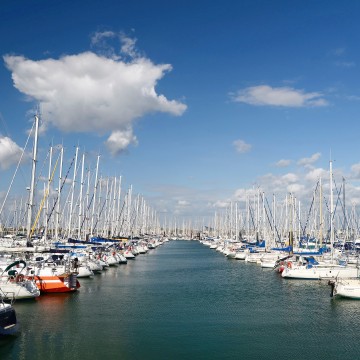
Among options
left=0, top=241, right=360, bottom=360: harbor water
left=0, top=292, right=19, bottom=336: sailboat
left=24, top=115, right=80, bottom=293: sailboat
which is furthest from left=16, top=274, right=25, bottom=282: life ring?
left=0, top=292, right=19, bottom=336: sailboat

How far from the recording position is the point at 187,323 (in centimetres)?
3378

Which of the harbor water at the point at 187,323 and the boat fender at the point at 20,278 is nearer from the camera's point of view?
the harbor water at the point at 187,323

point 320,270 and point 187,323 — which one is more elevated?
point 320,270

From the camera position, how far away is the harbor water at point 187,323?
2638 cm

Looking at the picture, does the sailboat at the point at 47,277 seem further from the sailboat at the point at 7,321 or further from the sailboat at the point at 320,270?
the sailboat at the point at 320,270

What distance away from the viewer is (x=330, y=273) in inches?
2267

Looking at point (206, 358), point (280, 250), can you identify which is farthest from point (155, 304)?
point (280, 250)

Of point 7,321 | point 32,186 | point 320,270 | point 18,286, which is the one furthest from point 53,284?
point 320,270

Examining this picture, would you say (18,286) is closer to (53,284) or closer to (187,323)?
(53,284)

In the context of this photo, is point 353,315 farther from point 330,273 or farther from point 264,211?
point 264,211

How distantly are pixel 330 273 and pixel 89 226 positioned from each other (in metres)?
50.3

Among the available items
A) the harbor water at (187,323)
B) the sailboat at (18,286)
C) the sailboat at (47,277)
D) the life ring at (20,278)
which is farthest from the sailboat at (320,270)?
the life ring at (20,278)

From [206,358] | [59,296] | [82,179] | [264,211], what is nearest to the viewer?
[206,358]

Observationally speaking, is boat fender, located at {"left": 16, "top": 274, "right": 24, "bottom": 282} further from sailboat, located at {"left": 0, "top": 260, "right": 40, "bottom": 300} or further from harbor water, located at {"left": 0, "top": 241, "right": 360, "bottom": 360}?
harbor water, located at {"left": 0, "top": 241, "right": 360, "bottom": 360}
